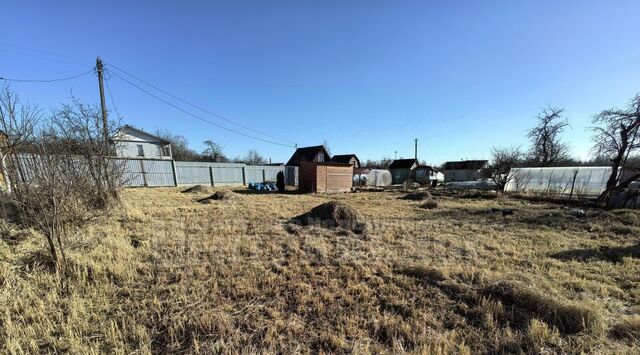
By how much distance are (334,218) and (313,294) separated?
4187 mm

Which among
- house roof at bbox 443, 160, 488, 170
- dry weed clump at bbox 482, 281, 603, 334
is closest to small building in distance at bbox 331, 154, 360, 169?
house roof at bbox 443, 160, 488, 170

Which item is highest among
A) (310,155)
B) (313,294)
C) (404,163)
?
(310,155)

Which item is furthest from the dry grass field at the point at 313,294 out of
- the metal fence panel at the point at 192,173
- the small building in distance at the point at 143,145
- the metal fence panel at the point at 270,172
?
the small building in distance at the point at 143,145

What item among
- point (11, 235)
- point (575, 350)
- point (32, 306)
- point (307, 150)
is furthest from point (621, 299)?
point (307, 150)

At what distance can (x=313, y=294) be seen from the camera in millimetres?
3479

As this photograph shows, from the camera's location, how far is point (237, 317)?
2.91 metres

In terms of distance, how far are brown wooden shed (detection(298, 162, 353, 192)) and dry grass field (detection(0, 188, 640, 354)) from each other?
12613 millimetres

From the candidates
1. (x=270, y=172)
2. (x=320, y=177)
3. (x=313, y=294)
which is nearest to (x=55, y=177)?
(x=313, y=294)

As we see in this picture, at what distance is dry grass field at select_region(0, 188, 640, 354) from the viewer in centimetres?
257

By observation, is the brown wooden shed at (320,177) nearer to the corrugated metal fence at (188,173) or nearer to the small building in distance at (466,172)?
the corrugated metal fence at (188,173)

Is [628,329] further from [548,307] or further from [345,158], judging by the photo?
[345,158]

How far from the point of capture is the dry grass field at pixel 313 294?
8.44 feet

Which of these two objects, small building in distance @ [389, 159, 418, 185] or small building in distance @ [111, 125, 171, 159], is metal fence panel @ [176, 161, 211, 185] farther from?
small building in distance @ [389, 159, 418, 185]

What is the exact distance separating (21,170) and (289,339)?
5.66 m
